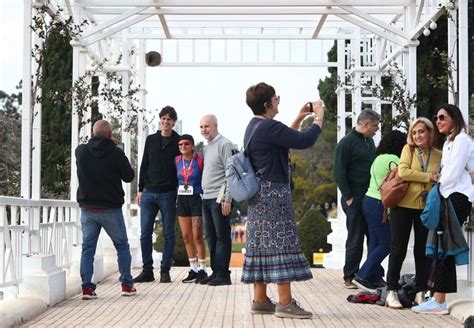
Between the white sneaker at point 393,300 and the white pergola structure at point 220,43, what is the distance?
173 centimetres

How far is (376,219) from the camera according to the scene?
897 cm

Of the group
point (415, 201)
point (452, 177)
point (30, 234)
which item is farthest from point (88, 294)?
point (452, 177)

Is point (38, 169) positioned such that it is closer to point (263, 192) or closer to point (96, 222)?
point (96, 222)

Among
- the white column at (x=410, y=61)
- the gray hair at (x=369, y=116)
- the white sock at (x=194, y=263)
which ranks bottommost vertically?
the white sock at (x=194, y=263)

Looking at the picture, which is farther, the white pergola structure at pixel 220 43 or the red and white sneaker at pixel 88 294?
the red and white sneaker at pixel 88 294

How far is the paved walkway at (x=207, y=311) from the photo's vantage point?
6.88m

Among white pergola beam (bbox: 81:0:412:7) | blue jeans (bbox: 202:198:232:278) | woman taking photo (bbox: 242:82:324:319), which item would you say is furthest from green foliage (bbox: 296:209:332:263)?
woman taking photo (bbox: 242:82:324:319)

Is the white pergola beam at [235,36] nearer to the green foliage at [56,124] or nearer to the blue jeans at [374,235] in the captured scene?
the green foliage at [56,124]

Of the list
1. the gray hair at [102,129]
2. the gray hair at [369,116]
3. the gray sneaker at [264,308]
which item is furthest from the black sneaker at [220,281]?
the gray sneaker at [264,308]

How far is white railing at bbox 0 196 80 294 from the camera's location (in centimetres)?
746

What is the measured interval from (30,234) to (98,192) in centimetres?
67

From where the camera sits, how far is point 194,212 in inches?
408

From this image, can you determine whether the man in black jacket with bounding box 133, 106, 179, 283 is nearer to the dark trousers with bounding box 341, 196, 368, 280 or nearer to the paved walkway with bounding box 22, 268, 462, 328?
the paved walkway with bounding box 22, 268, 462, 328

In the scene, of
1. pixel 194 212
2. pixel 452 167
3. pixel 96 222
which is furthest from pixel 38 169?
pixel 452 167
